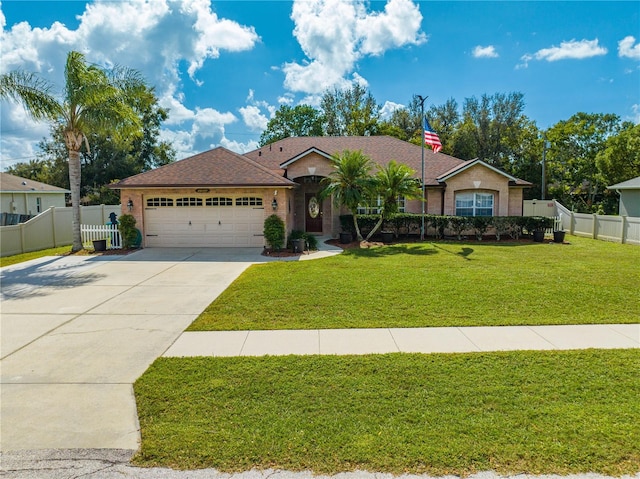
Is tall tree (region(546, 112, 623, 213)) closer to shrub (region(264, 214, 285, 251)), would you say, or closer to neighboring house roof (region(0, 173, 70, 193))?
shrub (region(264, 214, 285, 251))

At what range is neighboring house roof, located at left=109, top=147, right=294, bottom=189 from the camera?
15891 mm

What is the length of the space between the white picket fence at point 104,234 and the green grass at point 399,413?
1320cm

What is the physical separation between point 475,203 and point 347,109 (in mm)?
23746

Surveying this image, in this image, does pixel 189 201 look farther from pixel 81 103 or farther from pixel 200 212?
pixel 81 103

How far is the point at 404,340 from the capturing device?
6.05 m

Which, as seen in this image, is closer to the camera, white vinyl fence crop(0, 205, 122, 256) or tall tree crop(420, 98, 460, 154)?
white vinyl fence crop(0, 205, 122, 256)

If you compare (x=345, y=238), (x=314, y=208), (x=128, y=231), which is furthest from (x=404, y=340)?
(x=314, y=208)

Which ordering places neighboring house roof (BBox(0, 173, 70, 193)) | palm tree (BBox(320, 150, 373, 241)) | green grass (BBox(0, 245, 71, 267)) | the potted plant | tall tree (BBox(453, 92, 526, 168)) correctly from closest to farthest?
1. green grass (BBox(0, 245, 71, 267))
2. palm tree (BBox(320, 150, 373, 241))
3. the potted plant
4. neighboring house roof (BBox(0, 173, 70, 193))
5. tall tree (BBox(453, 92, 526, 168))

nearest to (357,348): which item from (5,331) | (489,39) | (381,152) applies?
(5,331)

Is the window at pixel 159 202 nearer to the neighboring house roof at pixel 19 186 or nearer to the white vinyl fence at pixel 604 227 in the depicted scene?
the neighboring house roof at pixel 19 186

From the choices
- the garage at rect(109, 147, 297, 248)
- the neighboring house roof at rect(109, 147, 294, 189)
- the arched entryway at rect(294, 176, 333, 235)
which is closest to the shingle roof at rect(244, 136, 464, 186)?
the arched entryway at rect(294, 176, 333, 235)

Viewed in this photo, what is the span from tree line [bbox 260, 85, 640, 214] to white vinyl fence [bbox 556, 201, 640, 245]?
12.1 m

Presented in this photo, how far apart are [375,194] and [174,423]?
14.0 meters

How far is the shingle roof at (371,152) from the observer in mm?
21797
